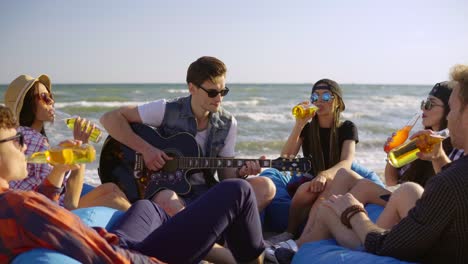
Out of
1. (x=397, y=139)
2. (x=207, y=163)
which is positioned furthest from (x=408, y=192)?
(x=207, y=163)

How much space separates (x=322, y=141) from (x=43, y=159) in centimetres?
257

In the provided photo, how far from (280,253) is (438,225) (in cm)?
144

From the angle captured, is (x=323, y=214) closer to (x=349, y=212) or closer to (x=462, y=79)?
(x=349, y=212)

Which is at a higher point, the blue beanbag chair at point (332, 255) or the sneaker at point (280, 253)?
the blue beanbag chair at point (332, 255)

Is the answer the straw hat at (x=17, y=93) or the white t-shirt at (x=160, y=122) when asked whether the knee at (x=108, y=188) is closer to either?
the white t-shirt at (x=160, y=122)

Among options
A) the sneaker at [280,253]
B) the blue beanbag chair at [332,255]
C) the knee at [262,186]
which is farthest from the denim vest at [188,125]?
the blue beanbag chair at [332,255]

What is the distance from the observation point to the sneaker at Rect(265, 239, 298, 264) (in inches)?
147

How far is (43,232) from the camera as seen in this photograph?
2.26m

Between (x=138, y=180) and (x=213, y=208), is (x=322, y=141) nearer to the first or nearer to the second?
(x=138, y=180)

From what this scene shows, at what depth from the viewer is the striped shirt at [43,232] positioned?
2193 mm

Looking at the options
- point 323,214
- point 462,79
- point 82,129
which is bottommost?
point 323,214

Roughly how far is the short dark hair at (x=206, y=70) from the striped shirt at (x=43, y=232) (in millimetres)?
2364

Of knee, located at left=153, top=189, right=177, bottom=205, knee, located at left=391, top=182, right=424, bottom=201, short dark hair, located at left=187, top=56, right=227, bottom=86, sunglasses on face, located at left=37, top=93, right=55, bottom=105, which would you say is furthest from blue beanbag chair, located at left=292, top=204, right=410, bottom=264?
sunglasses on face, located at left=37, top=93, right=55, bottom=105

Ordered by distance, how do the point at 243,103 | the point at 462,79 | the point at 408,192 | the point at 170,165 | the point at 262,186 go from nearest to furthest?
the point at 462,79 < the point at 408,192 < the point at 262,186 < the point at 170,165 < the point at 243,103
